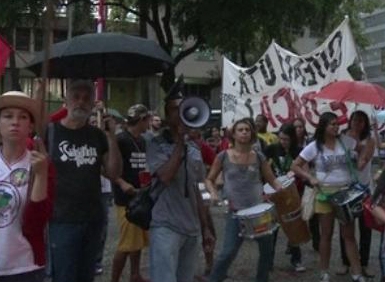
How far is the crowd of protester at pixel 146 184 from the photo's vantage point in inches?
149

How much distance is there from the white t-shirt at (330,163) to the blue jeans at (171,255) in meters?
2.54

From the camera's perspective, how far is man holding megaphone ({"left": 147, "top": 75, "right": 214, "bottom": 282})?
4.96 metres

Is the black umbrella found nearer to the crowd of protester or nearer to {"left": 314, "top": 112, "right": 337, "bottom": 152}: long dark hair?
the crowd of protester

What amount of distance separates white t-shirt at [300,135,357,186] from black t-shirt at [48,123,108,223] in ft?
9.71

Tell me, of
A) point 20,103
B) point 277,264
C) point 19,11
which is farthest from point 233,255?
point 19,11

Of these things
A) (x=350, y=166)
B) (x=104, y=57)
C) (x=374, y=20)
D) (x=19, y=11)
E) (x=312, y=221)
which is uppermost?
(x=374, y=20)

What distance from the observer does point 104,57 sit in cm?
620

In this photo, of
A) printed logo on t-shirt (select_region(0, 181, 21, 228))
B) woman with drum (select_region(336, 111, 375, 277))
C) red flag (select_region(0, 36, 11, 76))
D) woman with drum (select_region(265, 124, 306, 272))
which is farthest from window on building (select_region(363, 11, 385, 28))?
printed logo on t-shirt (select_region(0, 181, 21, 228))

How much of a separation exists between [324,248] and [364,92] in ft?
5.98

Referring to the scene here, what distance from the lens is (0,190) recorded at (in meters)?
3.72

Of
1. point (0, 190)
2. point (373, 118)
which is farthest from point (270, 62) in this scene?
point (0, 190)

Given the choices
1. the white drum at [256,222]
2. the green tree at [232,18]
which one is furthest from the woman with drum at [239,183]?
the green tree at [232,18]

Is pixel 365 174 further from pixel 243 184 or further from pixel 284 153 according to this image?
pixel 243 184

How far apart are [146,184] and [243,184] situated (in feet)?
Answer: 4.64
